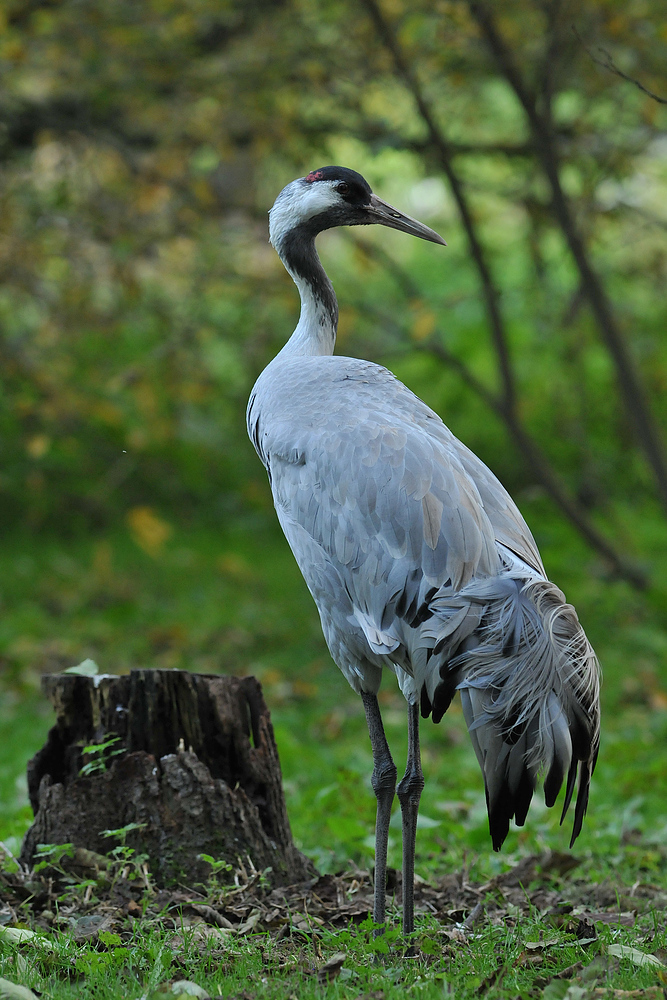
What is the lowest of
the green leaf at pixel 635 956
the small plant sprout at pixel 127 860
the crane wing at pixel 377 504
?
the green leaf at pixel 635 956

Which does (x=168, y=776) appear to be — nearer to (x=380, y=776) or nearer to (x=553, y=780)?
(x=380, y=776)

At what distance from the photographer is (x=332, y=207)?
14.3 ft

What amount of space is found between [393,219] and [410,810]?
239cm

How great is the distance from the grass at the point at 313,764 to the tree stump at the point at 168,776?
44 cm

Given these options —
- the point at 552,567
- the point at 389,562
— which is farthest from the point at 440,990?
the point at 552,567

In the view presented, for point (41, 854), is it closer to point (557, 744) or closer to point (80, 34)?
point (557, 744)

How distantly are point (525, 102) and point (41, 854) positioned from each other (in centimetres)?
551

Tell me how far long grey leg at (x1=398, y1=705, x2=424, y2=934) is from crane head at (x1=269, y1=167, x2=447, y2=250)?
1.98 metres

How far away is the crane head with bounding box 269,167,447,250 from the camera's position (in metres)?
4.34

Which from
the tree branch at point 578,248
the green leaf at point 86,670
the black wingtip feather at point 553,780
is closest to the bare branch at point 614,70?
the black wingtip feather at point 553,780

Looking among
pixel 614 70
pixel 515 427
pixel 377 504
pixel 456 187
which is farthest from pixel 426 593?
pixel 515 427

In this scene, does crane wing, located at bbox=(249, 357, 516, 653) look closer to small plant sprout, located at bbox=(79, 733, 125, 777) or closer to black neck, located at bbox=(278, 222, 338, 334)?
black neck, located at bbox=(278, 222, 338, 334)

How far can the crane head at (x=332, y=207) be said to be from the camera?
4344mm

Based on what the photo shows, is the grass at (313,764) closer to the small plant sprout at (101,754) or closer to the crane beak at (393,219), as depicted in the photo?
the small plant sprout at (101,754)
